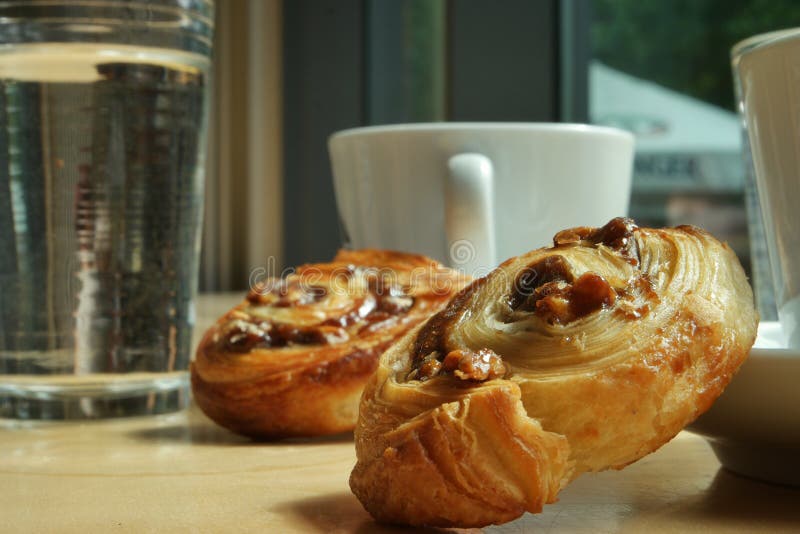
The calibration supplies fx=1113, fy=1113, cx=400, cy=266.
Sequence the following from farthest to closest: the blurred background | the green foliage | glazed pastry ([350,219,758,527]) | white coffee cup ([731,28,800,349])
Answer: the green foliage
the blurred background
white coffee cup ([731,28,800,349])
glazed pastry ([350,219,758,527])

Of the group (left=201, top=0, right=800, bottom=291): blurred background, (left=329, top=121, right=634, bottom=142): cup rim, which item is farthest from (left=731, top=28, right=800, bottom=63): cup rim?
(left=201, top=0, right=800, bottom=291): blurred background

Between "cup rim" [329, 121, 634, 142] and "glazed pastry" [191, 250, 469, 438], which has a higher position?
"cup rim" [329, 121, 634, 142]

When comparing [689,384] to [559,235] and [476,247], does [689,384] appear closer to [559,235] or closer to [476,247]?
[559,235]

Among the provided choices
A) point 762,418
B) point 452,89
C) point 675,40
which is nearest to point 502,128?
point 762,418

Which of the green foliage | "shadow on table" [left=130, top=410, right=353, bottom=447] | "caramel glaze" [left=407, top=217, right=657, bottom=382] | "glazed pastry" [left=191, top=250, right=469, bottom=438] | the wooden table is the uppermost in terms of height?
the green foliage

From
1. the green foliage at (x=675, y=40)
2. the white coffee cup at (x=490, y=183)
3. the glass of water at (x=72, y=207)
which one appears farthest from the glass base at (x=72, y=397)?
the green foliage at (x=675, y=40)

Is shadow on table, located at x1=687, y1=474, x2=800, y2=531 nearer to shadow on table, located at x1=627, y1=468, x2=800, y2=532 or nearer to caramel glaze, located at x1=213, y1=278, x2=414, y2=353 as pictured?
shadow on table, located at x1=627, y1=468, x2=800, y2=532
